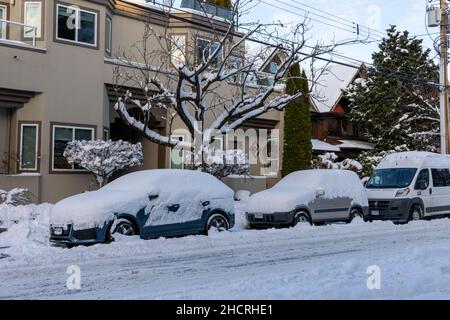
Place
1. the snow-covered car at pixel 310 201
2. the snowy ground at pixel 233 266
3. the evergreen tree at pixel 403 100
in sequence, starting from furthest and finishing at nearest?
the evergreen tree at pixel 403 100 → the snow-covered car at pixel 310 201 → the snowy ground at pixel 233 266

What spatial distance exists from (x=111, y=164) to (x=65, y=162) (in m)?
1.87

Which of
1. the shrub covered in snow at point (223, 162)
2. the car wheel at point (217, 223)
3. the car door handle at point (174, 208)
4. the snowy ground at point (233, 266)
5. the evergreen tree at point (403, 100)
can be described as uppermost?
the evergreen tree at point (403, 100)

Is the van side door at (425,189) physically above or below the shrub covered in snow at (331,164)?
below

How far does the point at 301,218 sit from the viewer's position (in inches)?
621

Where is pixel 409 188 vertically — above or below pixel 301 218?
above

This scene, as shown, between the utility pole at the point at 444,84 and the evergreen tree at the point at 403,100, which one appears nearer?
the utility pole at the point at 444,84

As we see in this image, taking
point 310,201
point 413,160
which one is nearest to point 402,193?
point 413,160

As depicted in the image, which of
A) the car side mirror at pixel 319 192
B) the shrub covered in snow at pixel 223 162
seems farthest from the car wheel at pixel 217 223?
the shrub covered in snow at pixel 223 162

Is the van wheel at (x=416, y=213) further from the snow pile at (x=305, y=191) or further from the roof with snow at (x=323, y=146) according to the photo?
the roof with snow at (x=323, y=146)

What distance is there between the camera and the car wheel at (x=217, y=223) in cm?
1381

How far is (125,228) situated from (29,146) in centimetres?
903

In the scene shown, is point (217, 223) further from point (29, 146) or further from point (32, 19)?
point (32, 19)
